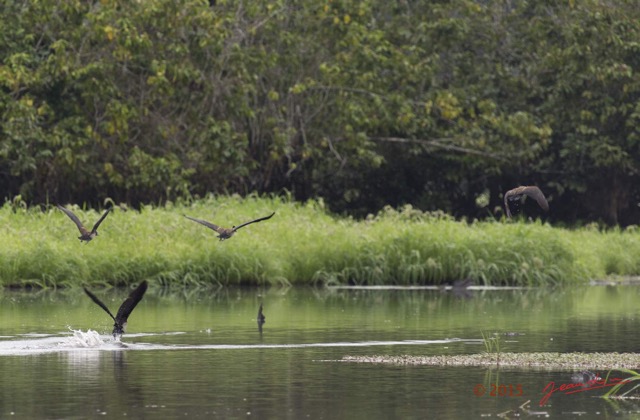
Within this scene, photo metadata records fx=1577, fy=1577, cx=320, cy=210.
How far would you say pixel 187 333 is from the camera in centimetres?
1892

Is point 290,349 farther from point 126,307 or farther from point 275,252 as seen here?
point 275,252

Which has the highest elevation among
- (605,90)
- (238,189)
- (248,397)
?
(605,90)

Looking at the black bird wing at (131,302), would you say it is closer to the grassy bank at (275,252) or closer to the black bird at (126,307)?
the black bird at (126,307)

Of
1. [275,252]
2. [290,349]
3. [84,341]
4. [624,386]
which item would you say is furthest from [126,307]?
[275,252]

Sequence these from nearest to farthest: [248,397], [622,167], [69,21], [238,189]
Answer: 1. [248,397]
2. [69,21]
3. [238,189]
4. [622,167]

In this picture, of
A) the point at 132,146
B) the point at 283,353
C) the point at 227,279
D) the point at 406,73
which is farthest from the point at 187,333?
the point at 406,73

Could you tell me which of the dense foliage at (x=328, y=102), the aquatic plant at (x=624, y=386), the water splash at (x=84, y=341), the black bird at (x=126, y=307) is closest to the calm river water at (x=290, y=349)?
the water splash at (x=84, y=341)

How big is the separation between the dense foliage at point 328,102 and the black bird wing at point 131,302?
64.0ft

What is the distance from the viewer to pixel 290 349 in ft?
55.6

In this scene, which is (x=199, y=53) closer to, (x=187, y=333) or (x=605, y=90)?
(x=605, y=90)

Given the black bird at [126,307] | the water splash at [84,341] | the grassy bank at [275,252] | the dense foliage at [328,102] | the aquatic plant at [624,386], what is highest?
the dense foliage at [328,102]

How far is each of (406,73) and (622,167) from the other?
6.76 m

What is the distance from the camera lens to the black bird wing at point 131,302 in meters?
16.6

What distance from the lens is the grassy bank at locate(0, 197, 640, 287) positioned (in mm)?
28203
